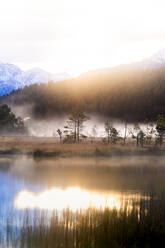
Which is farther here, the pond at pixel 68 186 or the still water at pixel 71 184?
the still water at pixel 71 184

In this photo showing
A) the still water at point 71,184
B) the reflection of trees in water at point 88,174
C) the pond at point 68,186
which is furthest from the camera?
the reflection of trees in water at point 88,174

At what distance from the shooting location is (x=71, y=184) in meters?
35.6

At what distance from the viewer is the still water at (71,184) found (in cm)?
2462

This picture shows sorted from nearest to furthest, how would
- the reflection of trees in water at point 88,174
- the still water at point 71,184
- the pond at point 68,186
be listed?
the pond at point 68,186 → the still water at point 71,184 → the reflection of trees in water at point 88,174

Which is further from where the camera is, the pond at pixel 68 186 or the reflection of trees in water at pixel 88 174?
the reflection of trees in water at pixel 88 174

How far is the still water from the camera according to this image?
24.6 metres

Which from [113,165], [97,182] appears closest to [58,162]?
[113,165]

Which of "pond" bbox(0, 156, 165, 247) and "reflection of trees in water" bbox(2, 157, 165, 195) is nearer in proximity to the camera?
"pond" bbox(0, 156, 165, 247)

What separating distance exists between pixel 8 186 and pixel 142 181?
13.6 meters

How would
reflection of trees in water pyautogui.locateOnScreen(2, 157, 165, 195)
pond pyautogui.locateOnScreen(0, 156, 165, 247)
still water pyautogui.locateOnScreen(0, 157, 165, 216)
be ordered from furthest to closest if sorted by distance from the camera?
reflection of trees in water pyautogui.locateOnScreen(2, 157, 165, 195), still water pyautogui.locateOnScreen(0, 157, 165, 216), pond pyautogui.locateOnScreen(0, 156, 165, 247)

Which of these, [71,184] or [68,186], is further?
[71,184]

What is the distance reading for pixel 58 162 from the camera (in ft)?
174

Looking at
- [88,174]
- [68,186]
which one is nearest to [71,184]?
[68,186]

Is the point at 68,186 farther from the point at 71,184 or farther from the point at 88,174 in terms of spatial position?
the point at 88,174
